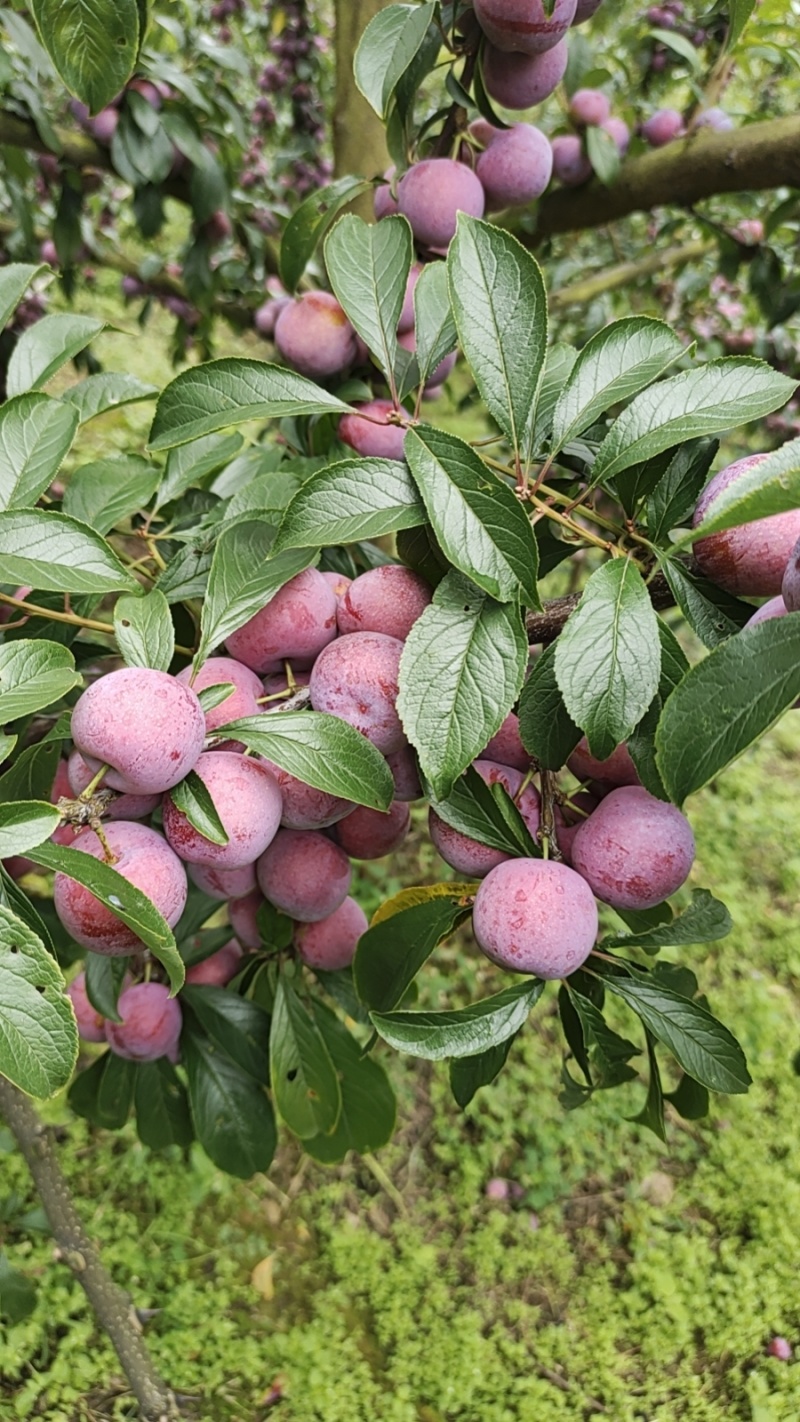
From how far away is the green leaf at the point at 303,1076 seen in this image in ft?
2.80

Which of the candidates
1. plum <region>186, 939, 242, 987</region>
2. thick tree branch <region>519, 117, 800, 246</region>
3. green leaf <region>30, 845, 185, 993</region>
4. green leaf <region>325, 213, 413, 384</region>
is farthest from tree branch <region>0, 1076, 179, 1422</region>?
thick tree branch <region>519, 117, 800, 246</region>

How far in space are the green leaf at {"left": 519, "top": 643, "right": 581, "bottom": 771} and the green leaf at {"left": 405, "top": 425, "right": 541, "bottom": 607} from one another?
62 mm

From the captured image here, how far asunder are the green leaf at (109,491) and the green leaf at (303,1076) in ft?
1.57

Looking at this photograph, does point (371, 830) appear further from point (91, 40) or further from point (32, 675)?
point (91, 40)

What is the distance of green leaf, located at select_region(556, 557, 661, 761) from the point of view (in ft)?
1.59

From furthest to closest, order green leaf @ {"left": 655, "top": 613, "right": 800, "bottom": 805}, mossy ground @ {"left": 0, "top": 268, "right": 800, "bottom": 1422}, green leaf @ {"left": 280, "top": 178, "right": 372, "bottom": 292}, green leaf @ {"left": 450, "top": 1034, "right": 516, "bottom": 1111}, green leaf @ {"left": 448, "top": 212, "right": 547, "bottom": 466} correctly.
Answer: mossy ground @ {"left": 0, "top": 268, "right": 800, "bottom": 1422} < green leaf @ {"left": 280, "top": 178, "right": 372, "bottom": 292} < green leaf @ {"left": 450, "top": 1034, "right": 516, "bottom": 1111} < green leaf @ {"left": 448, "top": 212, "right": 547, "bottom": 466} < green leaf @ {"left": 655, "top": 613, "right": 800, "bottom": 805}

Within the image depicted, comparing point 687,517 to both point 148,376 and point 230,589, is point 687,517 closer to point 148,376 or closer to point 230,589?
point 230,589

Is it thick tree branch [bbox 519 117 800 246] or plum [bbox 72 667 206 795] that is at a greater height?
thick tree branch [bbox 519 117 800 246]

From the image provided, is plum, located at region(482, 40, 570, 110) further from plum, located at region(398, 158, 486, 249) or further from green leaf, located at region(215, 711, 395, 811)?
green leaf, located at region(215, 711, 395, 811)

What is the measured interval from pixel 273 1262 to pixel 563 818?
50.4 inches

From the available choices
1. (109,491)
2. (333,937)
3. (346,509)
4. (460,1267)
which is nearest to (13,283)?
(109,491)

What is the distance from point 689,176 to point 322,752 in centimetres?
114

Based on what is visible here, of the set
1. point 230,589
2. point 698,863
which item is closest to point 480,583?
point 230,589

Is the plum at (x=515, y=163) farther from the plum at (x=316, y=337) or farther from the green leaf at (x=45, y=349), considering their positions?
the green leaf at (x=45, y=349)
